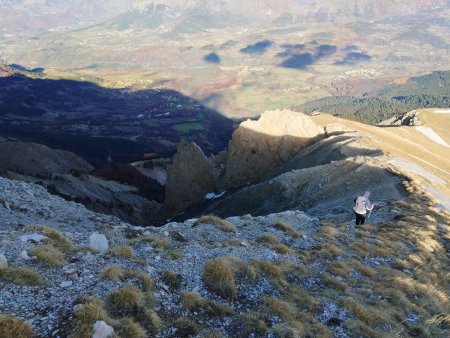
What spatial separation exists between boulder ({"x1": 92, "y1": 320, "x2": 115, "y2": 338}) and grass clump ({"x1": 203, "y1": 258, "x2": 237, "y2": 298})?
4.59 meters

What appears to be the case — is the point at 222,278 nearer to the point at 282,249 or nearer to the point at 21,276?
the point at 282,249

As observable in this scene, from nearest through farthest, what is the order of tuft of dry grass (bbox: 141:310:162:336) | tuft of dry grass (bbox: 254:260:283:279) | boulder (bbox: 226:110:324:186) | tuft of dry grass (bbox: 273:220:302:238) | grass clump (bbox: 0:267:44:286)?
tuft of dry grass (bbox: 141:310:162:336) < grass clump (bbox: 0:267:44:286) < tuft of dry grass (bbox: 254:260:283:279) < tuft of dry grass (bbox: 273:220:302:238) < boulder (bbox: 226:110:324:186)

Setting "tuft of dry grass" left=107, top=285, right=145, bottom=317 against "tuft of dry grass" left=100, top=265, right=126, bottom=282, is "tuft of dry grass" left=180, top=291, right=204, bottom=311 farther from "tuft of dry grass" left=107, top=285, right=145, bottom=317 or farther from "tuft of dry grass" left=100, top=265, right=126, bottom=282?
"tuft of dry grass" left=100, top=265, right=126, bottom=282

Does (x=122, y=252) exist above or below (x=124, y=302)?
below

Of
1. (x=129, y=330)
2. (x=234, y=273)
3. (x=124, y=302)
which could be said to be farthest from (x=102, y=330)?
(x=234, y=273)

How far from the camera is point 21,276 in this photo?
11633mm

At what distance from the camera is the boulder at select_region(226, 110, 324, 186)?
254ft

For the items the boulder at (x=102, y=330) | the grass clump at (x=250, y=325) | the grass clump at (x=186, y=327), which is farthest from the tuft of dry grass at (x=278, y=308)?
the boulder at (x=102, y=330)

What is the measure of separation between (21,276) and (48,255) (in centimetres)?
155

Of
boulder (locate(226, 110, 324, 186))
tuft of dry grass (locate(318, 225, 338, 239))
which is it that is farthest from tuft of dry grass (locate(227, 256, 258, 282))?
boulder (locate(226, 110, 324, 186))

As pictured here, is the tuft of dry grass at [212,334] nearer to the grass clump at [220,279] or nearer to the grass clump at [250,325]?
the grass clump at [250,325]

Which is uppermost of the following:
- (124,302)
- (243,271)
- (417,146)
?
(124,302)

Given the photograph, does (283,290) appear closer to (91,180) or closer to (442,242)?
(442,242)

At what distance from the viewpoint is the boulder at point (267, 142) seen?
7731cm
